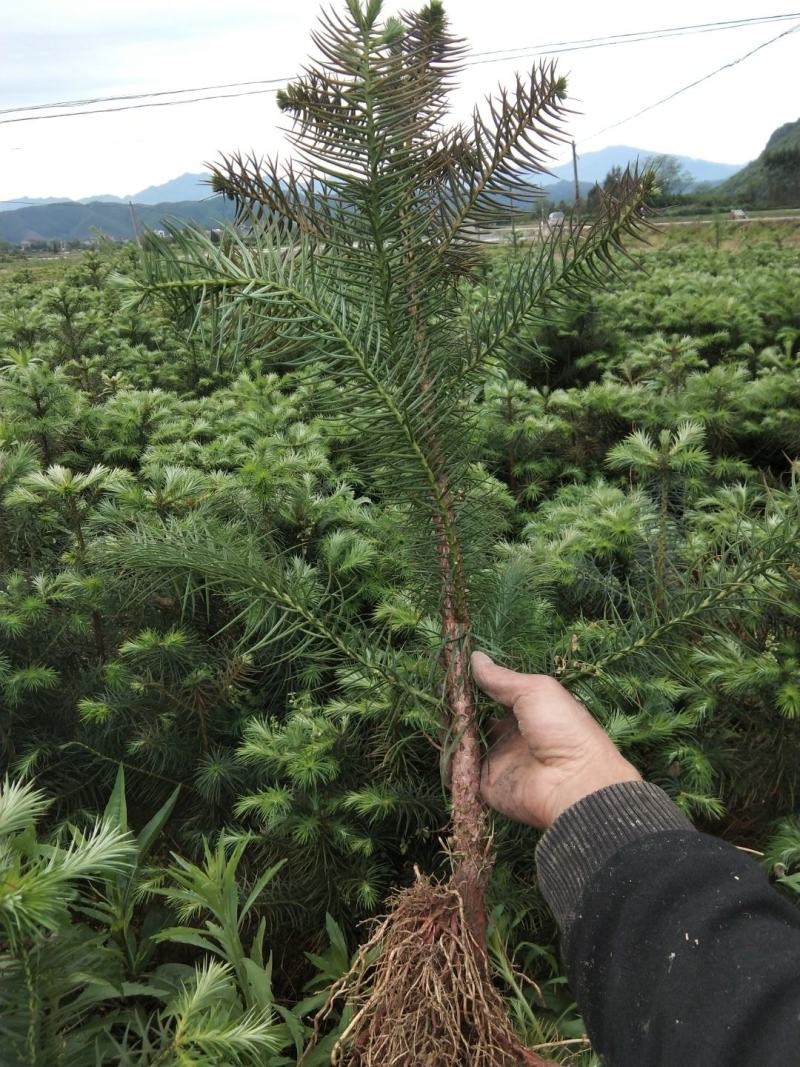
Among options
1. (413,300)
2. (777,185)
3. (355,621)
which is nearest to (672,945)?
(413,300)

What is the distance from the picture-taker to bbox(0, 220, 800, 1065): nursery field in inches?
45.5

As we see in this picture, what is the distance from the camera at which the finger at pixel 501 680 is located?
3.60 ft

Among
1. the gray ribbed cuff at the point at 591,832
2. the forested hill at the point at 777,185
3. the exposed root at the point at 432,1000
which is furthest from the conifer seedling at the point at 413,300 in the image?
the forested hill at the point at 777,185

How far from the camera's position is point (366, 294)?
0.96m

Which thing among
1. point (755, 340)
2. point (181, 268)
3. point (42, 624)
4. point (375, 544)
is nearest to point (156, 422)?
point (42, 624)

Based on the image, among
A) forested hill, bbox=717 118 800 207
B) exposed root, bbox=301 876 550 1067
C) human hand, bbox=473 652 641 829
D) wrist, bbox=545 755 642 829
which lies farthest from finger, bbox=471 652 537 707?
forested hill, bbox=717 118 800 207

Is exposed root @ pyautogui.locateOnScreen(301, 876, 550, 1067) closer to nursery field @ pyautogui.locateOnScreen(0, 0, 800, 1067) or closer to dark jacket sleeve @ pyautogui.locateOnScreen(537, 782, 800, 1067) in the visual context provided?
nursery field @ pyautogui.locateOnScreen(0, 0, 800, 1067)

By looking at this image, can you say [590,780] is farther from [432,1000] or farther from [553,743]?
[432,1000]

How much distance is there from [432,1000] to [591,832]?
33cm

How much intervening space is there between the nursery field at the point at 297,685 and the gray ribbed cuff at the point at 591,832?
0.22 meters

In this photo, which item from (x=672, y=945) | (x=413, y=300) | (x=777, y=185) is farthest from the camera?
(x=777, y=185)

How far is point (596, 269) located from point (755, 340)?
400 centimetres

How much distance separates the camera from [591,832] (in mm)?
987

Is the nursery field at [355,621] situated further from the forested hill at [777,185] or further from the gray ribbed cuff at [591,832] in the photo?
the forested hill at [777,185]
